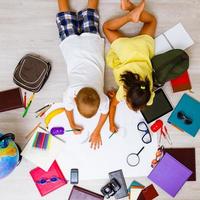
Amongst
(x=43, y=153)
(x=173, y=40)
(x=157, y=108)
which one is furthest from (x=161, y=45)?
(x=43, y=153)

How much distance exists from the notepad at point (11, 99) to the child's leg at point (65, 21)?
13.6 inches

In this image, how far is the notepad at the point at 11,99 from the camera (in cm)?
157

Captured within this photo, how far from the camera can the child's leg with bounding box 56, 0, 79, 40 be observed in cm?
157

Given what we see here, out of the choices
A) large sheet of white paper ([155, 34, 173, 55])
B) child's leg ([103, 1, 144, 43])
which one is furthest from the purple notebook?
child's leg ([103, 1, 144, 43])

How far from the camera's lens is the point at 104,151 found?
1.57 metres

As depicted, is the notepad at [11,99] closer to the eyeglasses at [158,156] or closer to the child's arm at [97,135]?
the child's arm at [97,135]

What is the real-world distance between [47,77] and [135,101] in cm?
50

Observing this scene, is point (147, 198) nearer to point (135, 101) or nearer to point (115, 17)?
point (135, 101)

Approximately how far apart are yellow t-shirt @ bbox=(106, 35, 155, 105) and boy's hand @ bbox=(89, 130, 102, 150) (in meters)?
0.20

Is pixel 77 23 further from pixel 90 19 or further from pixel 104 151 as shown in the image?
pixel 104 151

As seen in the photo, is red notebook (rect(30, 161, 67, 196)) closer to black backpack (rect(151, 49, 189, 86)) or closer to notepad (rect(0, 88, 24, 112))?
notepad (rect(0, 88, 24, 112))

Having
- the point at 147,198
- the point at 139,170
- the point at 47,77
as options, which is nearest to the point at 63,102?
the point at 47,77

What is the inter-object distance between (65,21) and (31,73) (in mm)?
298

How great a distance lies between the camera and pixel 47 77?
5.24ft
